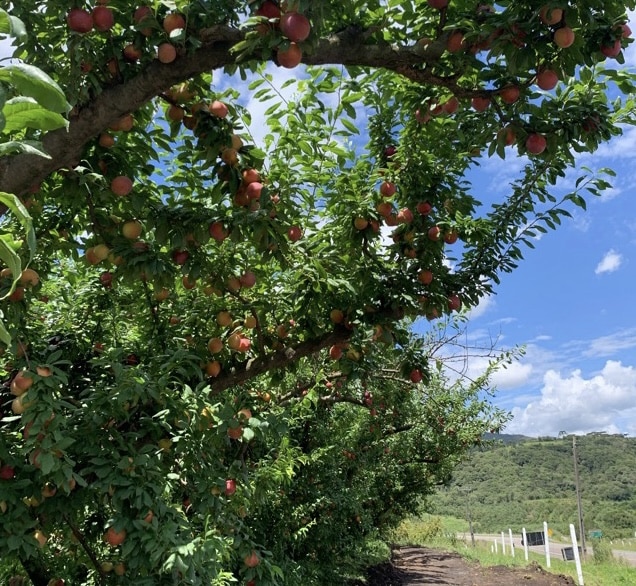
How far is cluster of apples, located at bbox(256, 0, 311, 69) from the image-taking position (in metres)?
1.76

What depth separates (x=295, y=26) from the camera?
5.78 ft

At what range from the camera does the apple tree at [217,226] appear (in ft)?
6.79

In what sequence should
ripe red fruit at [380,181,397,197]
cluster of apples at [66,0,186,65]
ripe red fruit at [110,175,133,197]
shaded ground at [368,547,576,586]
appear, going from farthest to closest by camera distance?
1. shaded ground at [368,547,576,586]
2. ripe red fruit at [380,181,397,197]
3. ripe red fruit at [110,175,133,197]
4. cluster of apples at [66,0,186,65]

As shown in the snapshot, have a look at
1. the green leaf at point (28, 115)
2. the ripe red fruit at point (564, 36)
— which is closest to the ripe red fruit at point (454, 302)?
the ripe red fruit at point (564, 36)

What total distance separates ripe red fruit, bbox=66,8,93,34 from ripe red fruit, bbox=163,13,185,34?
32 centimetres

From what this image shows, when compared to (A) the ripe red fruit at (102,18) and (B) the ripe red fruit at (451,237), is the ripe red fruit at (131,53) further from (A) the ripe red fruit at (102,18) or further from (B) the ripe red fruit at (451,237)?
(B) the ripe red fruit at (451,237)

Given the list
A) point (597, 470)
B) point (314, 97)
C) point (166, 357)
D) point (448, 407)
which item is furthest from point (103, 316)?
point (597, 470)

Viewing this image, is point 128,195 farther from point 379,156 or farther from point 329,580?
point 329,580

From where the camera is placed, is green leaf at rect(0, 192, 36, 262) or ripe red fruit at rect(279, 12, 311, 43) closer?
green leaf at rect(0, 192, 36, 262)

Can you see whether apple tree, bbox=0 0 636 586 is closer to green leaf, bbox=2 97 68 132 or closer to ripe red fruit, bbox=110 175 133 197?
ripe red fruit, bbox=110 175 133 197

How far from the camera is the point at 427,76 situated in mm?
2289

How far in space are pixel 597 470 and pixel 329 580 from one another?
3081 inches

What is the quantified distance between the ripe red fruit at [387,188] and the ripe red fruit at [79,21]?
1851mm

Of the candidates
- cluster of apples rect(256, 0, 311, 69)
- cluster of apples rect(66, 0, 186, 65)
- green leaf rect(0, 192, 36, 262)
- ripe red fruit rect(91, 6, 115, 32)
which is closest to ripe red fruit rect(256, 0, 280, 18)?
cluster of apples rect(256, 0, 311, 69)
